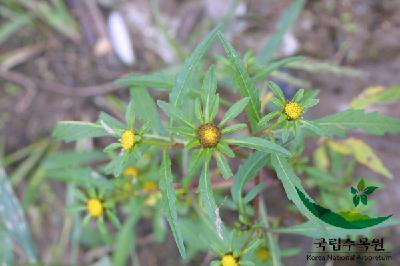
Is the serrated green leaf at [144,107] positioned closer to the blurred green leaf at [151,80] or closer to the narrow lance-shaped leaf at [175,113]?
the blurred green leaf at [151,80]

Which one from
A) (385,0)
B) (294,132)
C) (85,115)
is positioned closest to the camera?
(294,132)

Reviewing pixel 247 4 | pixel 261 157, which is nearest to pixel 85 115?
pixel 247 4

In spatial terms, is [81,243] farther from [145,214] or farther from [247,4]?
[247,4]

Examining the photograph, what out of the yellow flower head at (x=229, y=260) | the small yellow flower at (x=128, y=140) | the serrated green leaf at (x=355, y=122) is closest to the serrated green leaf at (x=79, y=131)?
the small yellow flower at (x=128, y=140)

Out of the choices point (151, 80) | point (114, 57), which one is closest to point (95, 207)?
point (151, 80)

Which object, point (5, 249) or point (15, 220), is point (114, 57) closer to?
point (15, 220)

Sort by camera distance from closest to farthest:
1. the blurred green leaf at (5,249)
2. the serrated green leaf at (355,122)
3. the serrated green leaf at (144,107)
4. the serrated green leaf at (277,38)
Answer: the serrated green leaf at (355,122) → the serrated green leaf at (144,107) → the serrated green leaf at (277,38) → the blurred green leaf at (5,249)
